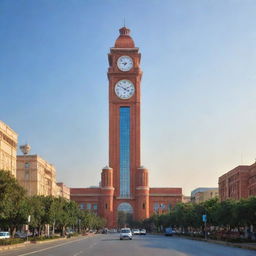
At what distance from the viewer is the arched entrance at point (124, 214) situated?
168250 millimetres

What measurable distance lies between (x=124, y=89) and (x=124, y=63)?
26.0 ft

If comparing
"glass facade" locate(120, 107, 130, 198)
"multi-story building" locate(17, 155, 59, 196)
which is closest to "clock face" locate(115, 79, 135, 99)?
"glass facade" locate(120, 107, 130, 198)

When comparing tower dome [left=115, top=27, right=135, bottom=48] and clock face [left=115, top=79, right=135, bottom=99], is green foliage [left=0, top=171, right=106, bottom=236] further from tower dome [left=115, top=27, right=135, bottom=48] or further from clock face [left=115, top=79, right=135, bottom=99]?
tower dome [left=115, top=27, right=135, bottom=48]

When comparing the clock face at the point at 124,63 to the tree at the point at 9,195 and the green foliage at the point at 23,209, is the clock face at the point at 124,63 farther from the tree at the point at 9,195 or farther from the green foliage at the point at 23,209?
the tree at the point at 9,195

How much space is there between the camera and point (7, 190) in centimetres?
5078

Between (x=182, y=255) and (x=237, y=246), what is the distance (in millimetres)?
16100

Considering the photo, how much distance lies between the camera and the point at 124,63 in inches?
6683

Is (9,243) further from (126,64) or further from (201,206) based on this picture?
(126,64)

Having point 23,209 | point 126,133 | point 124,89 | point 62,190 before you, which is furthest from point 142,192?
point 23,209

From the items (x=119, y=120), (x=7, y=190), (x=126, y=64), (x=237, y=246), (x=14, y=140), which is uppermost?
(x=126, y=64)

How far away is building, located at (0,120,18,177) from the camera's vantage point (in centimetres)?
9594

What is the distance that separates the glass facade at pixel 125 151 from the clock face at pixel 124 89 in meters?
4.08

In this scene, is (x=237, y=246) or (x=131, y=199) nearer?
(x=237, y=246)

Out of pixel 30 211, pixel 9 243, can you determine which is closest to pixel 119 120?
pixel 30 211
